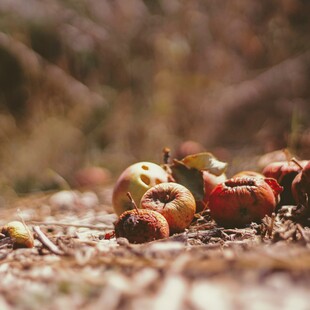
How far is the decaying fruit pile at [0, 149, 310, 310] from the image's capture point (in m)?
1.36

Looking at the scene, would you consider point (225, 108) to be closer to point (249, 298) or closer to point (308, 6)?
point (308, 6)

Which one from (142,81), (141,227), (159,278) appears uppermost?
(142,81)

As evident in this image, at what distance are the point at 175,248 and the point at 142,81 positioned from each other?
439 centimetres

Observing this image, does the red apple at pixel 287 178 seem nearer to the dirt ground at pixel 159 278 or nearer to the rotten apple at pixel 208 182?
the rotten apple at pixel 208 182

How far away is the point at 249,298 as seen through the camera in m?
1.29

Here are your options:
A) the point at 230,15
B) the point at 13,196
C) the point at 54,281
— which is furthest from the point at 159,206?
the point at 230,15

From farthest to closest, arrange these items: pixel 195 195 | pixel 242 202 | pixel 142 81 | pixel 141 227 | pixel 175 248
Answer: pixel 142 81 → pixel 195 195 → pixel 242 202 → pixel 141 227 → pixel 175 248

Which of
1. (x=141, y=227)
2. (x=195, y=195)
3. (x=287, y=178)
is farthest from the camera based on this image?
(x=287, y=178)

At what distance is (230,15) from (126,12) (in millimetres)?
1136

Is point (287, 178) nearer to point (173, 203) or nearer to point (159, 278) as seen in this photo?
point (173, 203)

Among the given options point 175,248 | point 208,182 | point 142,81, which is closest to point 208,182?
point 208,182

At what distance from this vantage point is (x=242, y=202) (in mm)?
2609

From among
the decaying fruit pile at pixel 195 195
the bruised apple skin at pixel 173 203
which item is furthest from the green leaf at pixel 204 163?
the bruised apple skin at pixel 173 203

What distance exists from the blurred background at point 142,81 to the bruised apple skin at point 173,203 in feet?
7.39
